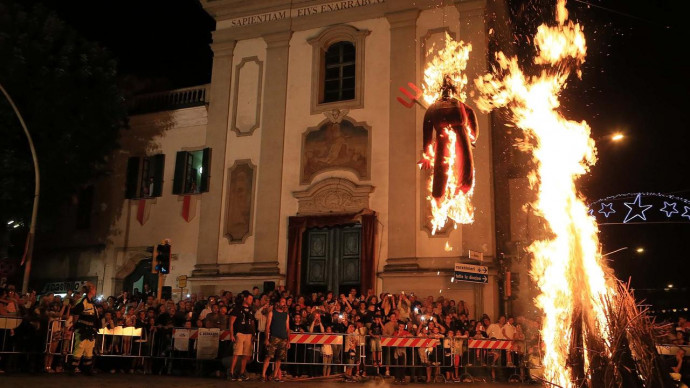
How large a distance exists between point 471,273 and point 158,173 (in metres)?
13.8

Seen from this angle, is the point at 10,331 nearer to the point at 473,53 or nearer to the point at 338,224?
the point at 338,224

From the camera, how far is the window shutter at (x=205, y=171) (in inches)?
930

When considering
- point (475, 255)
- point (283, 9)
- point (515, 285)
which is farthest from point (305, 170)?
point (515, 285)

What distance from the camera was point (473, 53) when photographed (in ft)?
67.6

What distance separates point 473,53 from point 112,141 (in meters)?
14.5

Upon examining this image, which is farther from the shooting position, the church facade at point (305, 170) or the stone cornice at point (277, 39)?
the stone cornice at point (277, 39)

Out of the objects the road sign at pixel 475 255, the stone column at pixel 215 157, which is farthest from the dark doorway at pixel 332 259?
the road sign at pixel 475 255

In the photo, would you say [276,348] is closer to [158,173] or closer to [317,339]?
[317,339]

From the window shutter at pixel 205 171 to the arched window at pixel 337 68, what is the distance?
4.50 m

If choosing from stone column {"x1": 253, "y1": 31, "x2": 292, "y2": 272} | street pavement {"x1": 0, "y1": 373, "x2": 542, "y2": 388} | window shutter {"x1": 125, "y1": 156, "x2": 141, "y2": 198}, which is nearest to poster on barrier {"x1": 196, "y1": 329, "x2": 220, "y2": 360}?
street pavement {"x1": 0, "y1": 373, "x2": 542, "y2": 388}

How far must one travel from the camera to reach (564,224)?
9.71m

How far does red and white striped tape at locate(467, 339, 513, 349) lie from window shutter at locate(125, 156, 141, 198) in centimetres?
1575

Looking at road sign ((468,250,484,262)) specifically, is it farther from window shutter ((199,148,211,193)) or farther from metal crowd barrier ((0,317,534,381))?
window shutter ((199,148,211,193))

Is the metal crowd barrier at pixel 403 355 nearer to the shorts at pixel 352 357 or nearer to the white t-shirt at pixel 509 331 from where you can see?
the shorts at pixel 352 357
